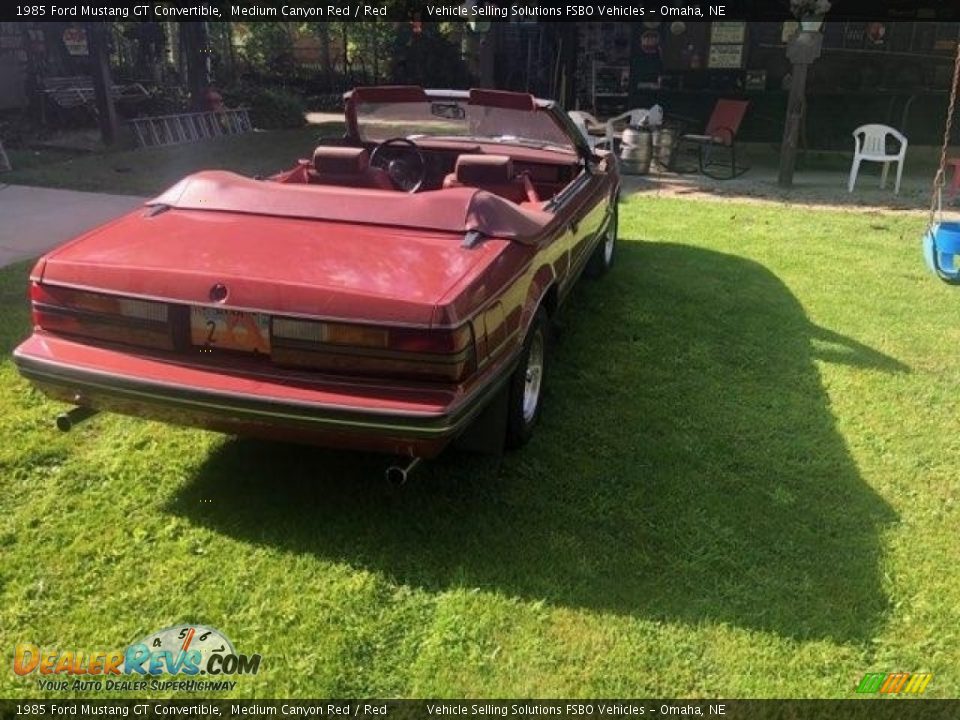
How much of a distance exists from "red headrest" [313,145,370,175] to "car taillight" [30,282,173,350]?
5.91ft

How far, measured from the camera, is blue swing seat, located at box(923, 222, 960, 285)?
20.6ft

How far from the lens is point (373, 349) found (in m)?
2.66

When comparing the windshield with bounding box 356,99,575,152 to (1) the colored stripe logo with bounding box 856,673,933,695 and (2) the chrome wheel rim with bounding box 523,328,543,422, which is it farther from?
(1) the colored stripe logo with bounding box 856,673,933,695

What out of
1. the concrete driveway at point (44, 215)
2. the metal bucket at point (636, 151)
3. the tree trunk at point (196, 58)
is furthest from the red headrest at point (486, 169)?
the tree trunk at point (196, 58)

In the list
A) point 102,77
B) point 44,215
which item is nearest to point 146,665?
point 44,215

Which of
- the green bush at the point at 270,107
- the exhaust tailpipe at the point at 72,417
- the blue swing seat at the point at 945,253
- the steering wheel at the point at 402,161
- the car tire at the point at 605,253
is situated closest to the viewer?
the exhaust tailpipe at the point at 72,417

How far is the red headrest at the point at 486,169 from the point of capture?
14.0 feet

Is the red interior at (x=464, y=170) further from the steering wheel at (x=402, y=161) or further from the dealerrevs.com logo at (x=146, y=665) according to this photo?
the dealerrevs.com logo at (x=146, y=665)

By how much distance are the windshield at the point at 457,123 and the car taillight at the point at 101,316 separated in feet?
8.93

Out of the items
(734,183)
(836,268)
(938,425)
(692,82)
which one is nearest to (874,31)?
(692,82)

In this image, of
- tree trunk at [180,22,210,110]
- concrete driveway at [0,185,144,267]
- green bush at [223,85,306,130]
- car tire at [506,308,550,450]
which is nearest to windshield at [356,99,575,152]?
car tire at [506,308,550,450]

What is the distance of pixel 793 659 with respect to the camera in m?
2.48

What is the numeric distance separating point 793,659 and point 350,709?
130 cm

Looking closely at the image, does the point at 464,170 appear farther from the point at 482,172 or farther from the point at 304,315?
the point at 304,315
